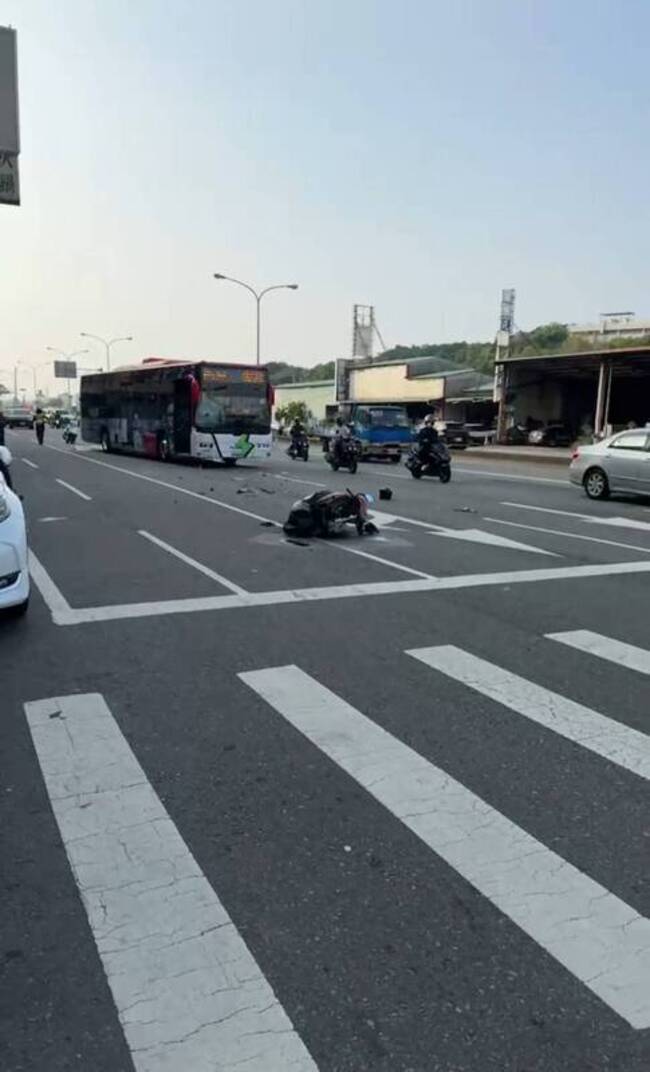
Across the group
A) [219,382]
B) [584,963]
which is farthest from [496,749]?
[219,382]

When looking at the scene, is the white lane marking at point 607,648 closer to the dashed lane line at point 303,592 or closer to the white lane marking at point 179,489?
the dashed lane line at point 303,592

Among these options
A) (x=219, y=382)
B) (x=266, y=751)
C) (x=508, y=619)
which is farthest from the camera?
(x=219, y=382)

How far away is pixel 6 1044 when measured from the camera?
2.42 m

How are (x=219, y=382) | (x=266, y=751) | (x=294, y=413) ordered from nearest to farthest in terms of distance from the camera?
1. (x=266, y=751)
2. (x=219, y=382)
3. (x=294, y=413)

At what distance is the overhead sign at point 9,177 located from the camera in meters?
21.6

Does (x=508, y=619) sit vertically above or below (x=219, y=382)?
below

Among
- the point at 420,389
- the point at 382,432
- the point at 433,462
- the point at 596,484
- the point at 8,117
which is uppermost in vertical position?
the point at 8,117

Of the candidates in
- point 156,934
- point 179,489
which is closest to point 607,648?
point 156,934

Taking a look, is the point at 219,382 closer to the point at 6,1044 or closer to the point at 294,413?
the point at 6,1044

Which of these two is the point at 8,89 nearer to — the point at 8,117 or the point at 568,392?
the point at 8,117

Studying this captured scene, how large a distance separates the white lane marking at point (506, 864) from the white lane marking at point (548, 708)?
3.10 feet

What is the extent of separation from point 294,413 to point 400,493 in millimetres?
54476

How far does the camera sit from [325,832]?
11.9 ft

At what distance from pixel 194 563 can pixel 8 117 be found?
673 inches
